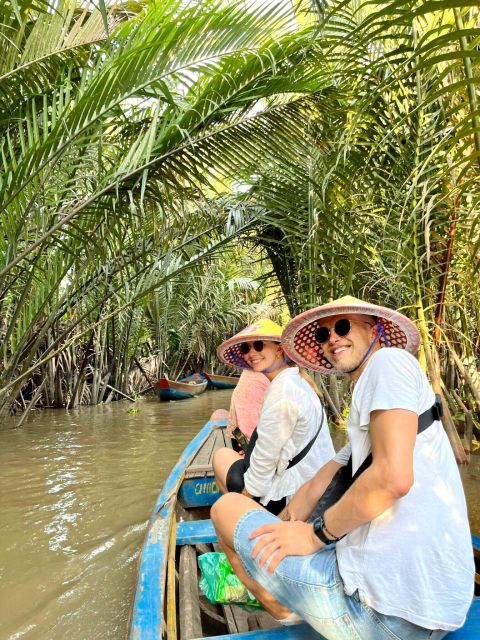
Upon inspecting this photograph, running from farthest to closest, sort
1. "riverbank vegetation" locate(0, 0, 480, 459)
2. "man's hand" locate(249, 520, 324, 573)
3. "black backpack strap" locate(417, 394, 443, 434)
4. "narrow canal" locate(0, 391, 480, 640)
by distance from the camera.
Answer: "riverbank vegetation" locate(0, 0, 480, 459), "narrow canal" locate(0, 391, 480, 640), "man's hand" locate(249, 520, 324, 573), "black backpack strap" locate(417, 394, 443, 434)

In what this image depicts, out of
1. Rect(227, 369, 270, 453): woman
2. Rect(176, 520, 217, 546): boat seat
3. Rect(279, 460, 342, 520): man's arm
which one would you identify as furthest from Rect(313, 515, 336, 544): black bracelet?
Rect(227, 369, 270, 453): woman

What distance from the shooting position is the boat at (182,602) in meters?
1.38

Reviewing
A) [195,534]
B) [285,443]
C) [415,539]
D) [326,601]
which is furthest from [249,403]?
[415,539]

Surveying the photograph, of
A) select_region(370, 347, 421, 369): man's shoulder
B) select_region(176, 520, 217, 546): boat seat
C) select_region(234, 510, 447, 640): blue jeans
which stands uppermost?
select_region(370, 347, 421, 369): man's shoulder

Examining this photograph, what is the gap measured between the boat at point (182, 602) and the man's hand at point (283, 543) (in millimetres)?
240

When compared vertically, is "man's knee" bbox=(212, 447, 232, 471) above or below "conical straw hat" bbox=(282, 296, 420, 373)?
below

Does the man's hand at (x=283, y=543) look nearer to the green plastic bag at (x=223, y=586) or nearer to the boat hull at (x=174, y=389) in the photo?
the green plastic bag at (x=223, y=586)

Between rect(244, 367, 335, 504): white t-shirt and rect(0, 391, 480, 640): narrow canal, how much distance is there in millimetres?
958

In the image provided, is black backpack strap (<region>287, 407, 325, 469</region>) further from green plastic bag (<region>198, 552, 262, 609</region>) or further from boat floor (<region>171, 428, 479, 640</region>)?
boat floor (<region>171, 428, 479, 640</region>)

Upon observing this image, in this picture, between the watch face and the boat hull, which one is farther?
the boat hull

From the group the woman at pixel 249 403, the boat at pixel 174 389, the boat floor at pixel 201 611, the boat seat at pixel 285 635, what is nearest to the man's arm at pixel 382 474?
the boat seat at pixel 285 635

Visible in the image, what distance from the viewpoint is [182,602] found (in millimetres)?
1936

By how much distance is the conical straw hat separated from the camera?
1455 mm

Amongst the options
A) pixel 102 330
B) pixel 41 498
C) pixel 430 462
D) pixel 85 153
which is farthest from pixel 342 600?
pixel 102 330
